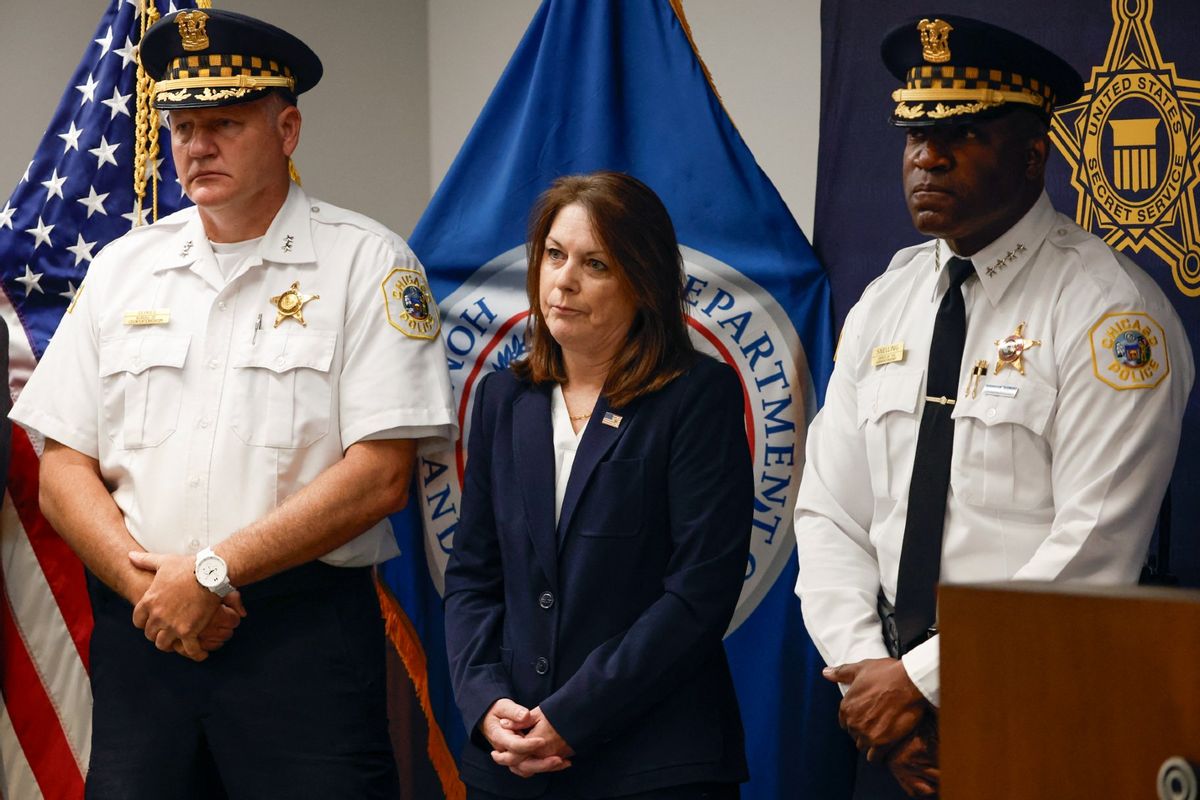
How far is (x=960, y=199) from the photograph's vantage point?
2271 millimetres

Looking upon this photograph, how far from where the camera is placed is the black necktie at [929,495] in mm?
2219

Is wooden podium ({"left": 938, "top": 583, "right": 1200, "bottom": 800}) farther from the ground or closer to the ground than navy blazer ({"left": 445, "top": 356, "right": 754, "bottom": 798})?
farther from the ground

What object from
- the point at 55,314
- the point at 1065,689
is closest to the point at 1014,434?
the point at 1065,689

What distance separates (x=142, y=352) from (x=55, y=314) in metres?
0.59

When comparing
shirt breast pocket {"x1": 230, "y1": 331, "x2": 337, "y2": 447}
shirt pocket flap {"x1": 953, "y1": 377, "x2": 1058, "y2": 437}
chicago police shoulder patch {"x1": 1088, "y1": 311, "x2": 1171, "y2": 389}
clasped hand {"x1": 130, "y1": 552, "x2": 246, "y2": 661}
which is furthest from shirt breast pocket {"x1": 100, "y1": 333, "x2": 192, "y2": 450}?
chicago police shoulder patch {"x1": 1088, "y1": 311, "x2": 1171, "y2": 389}

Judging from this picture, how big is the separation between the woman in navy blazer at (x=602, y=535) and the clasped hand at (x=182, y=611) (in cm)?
41

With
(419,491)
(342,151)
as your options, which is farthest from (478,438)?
(342,151)

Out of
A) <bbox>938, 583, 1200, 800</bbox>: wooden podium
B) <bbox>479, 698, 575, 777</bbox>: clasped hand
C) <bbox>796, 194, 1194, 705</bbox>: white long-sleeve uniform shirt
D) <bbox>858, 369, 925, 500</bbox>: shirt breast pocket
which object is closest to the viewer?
<bbox>938, 583, 1200, 800</bbox>: wooden podium

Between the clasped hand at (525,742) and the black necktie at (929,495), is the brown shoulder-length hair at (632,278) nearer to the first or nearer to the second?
the black necktie at (929,495)

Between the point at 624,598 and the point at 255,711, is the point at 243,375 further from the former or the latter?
the point at 624,598

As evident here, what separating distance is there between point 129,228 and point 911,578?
1.94 metres

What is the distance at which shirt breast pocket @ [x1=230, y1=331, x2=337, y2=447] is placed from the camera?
8.60 ft

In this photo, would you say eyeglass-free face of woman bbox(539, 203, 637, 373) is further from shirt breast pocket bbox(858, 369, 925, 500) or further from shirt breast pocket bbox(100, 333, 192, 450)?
shirt breast pocket bbox(100, 333, 192, 450)

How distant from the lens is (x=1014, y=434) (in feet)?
7.18
